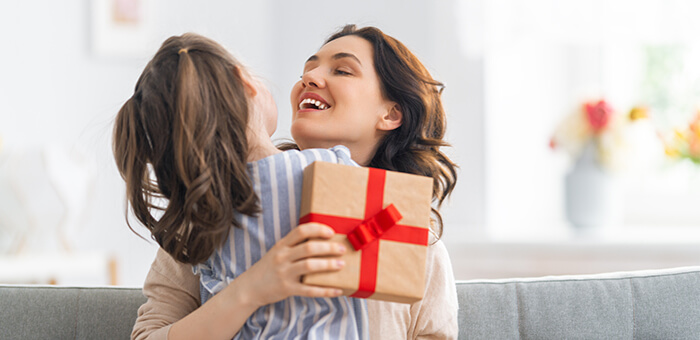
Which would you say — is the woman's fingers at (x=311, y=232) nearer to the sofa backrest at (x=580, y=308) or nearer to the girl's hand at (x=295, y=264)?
the girl's hand at (x=295, y=264)

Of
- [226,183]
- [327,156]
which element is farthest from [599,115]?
[226,183]

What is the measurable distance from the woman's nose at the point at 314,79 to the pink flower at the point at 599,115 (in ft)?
5.79

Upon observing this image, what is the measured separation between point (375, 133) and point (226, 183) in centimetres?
43

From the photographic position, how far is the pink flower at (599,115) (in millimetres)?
2729

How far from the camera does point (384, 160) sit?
132 centimetres

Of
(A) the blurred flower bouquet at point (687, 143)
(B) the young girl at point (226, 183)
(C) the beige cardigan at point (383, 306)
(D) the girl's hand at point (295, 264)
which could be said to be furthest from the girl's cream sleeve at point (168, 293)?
(A) the blurred flower bouquet at point (687, 143)

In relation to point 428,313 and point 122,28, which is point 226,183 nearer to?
point 428,313

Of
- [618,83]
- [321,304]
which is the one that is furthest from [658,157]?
[321,304]

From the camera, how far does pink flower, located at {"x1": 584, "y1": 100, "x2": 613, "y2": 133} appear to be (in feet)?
8.95

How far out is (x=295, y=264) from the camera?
90 cm

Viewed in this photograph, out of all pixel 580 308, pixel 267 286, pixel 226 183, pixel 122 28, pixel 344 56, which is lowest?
pixel 580 308

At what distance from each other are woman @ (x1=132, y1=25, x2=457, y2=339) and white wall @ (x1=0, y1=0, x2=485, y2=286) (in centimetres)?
177

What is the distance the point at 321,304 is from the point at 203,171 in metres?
0.25

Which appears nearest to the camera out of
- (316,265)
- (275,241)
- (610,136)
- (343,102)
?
(316,265)
